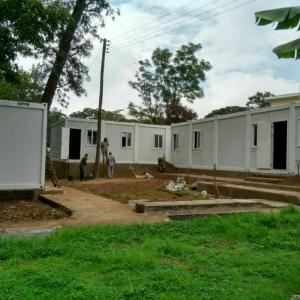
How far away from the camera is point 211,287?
16.8 feet

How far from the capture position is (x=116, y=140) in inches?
1252

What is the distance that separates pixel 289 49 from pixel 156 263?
10.4ft

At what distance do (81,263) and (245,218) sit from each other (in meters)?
5.13

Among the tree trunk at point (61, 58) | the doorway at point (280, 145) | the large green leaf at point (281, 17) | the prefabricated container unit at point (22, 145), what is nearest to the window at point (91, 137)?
the tree trunk at point (61, 58)

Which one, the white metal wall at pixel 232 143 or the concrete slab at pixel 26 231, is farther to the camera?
the white metal wall at pixel 232 143

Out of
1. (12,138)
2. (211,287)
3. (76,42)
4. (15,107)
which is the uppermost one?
(76,42)

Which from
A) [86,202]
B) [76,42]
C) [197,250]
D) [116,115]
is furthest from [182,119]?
[197,250]

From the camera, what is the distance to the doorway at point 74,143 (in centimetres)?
3026

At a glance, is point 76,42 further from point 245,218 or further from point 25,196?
point 245,218

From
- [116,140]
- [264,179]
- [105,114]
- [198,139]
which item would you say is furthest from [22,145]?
[105,114]

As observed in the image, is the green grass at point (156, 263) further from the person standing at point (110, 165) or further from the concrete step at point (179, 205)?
the person standing at point (110, 165)

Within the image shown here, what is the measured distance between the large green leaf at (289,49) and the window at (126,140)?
87.9 feet

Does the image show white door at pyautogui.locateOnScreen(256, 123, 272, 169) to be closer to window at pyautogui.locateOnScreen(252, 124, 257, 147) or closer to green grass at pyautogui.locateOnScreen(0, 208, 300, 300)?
window at pyautogui.locateOnScreen(252, 124, 257, 147)

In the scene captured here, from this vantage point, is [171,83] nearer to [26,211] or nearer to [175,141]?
[175,141]
